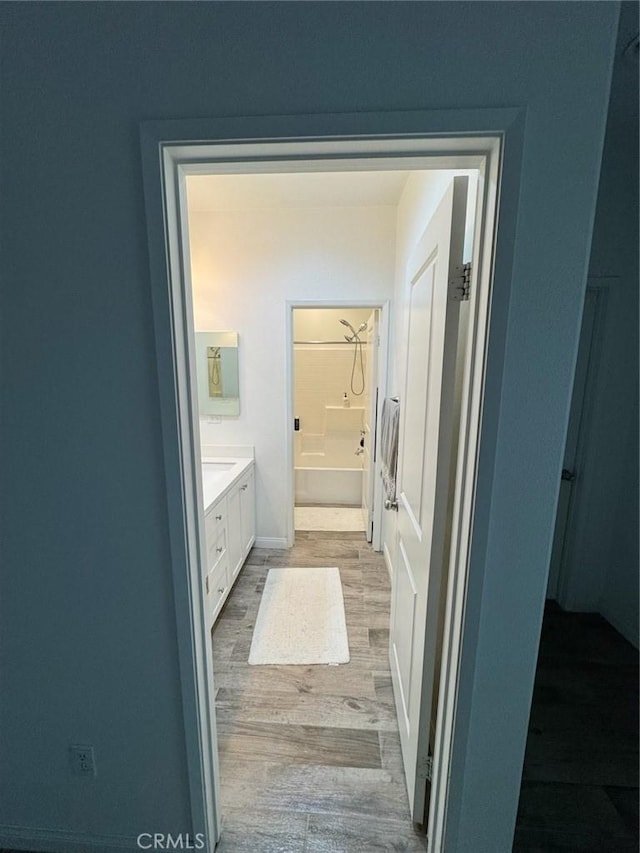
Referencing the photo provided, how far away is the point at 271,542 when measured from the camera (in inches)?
122

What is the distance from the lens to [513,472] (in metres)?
0.80

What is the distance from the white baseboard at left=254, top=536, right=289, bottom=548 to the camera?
3.10 metres

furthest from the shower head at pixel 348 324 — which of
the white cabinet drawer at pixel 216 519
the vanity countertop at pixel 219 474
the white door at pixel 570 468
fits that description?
the white cabinet drawer at pixel 216 519

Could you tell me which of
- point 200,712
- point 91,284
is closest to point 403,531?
point 200,712

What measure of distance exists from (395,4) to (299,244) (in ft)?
7.11

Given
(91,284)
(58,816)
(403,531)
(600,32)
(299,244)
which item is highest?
(299,244)

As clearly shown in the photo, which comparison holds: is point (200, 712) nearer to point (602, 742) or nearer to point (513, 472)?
point (513, 472)

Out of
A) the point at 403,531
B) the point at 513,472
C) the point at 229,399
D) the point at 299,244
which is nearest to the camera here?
the point at 513,472

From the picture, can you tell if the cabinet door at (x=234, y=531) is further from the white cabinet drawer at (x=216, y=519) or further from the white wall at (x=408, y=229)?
the white wall at (x=408, y=229)

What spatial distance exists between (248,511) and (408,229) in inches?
99.6

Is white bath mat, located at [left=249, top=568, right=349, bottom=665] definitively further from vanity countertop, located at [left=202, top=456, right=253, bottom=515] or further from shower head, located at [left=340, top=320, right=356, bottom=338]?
shower head, located at [left=340, top=320, right=356, bottom=338]

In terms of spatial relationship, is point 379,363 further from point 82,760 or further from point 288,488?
point 82,760

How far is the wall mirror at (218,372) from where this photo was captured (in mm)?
2885

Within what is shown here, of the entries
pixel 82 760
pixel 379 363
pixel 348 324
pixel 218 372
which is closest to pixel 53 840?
pixel 82 760
